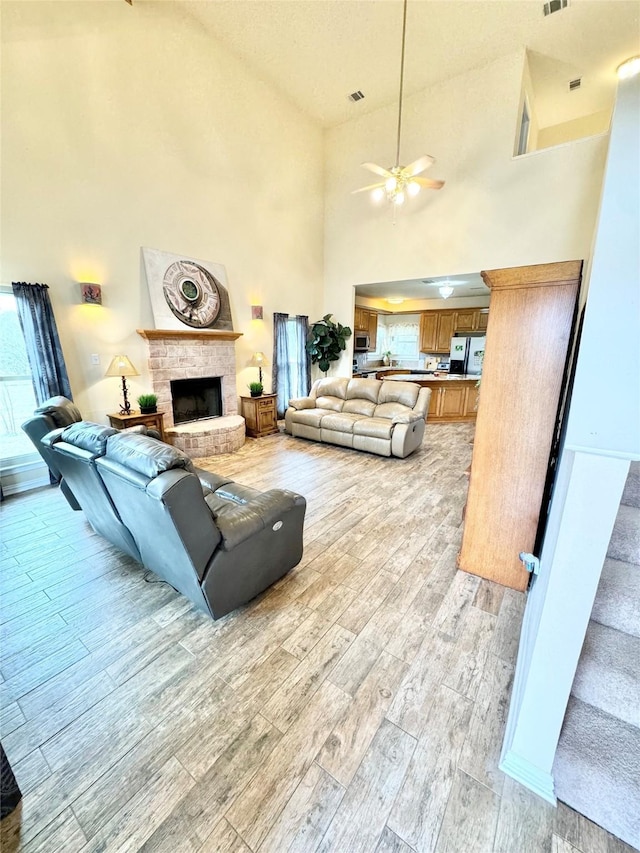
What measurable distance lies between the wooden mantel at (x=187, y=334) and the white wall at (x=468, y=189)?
2.99 m

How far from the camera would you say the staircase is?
1.08 metres

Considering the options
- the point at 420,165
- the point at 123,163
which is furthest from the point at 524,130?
the point at 123,163

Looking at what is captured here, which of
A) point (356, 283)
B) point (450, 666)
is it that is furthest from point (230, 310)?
point (450, 666)

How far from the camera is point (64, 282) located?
3.69 metres

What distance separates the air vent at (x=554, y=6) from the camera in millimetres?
3899

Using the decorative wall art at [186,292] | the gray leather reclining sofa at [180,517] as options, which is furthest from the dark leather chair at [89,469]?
the decorative wall art at [186,292]

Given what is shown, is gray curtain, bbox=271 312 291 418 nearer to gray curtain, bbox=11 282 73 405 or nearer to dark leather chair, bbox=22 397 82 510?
gray curtain, bbox=11 282 73 405

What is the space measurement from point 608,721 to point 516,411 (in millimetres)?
1443

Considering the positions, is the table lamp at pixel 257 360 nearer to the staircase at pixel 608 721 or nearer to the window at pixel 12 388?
the window at pixel 12 388

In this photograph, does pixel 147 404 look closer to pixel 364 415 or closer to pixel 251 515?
pixel 364 415

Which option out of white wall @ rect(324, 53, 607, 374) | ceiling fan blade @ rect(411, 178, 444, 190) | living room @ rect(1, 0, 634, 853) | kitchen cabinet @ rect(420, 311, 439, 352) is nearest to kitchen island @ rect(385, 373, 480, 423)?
living room @ rect(1, 0, 634, 853)

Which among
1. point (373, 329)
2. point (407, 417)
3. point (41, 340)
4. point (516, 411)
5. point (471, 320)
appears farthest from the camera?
point (373, 329)

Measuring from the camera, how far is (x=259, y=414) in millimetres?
5617

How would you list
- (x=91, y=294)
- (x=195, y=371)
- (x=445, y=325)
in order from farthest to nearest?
(x=445, y=325), (x=195, y=371), (x=91, y=294)
